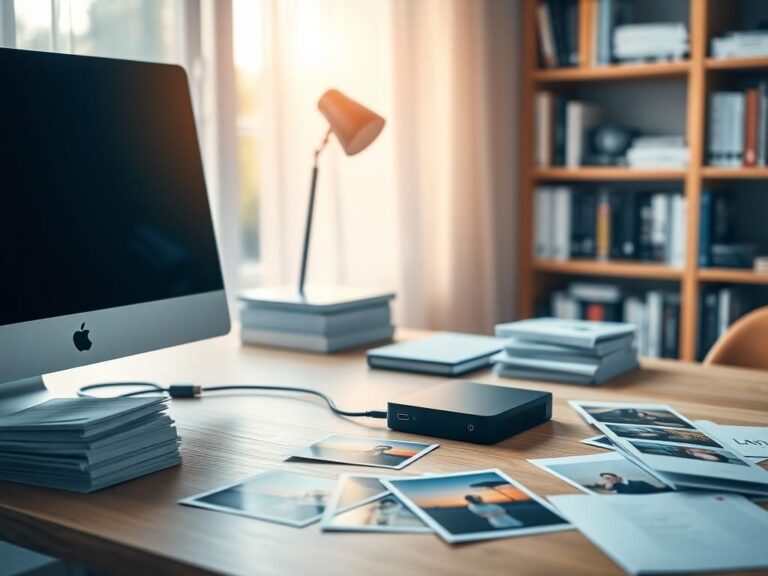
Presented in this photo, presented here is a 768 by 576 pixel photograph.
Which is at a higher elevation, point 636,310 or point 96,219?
point 96,219

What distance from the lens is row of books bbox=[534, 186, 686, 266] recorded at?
3.12 metres

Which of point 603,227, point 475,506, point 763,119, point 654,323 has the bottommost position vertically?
point 654,323

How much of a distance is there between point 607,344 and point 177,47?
4.37ft

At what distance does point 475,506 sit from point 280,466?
0.26 meters

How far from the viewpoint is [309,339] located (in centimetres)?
182

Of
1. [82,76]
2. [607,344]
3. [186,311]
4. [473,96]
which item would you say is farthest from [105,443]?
[473,96]

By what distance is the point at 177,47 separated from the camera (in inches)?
91.1

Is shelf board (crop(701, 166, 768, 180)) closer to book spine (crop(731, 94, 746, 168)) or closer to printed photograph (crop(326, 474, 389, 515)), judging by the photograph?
book spine (crop(731, 94, 746, 168))

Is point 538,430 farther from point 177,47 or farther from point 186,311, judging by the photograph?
point 177,47

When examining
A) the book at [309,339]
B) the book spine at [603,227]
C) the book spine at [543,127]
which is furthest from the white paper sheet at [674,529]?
the book spine at [543,127]

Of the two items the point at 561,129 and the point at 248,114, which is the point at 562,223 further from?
the point at 248,114

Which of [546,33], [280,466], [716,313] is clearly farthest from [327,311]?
[546,33]

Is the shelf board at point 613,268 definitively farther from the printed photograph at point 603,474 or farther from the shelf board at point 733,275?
the printed photograph at point 603,474

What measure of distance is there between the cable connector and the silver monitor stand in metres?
0.20
